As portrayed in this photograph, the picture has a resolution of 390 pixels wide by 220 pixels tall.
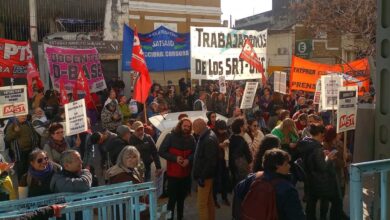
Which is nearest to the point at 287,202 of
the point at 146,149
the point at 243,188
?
the point at 243,188

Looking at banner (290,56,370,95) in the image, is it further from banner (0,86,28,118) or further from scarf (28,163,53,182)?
scarf (28,163,53,182)

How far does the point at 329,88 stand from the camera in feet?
30.2

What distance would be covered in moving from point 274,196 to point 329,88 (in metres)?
6.01

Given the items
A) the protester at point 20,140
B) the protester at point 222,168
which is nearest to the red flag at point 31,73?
the protester at point 20,140

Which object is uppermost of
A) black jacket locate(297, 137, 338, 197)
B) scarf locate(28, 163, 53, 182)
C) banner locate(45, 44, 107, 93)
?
banner locate(45, 44, 107, 93)

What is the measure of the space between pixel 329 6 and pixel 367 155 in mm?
14132

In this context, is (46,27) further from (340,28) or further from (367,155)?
(367,155)

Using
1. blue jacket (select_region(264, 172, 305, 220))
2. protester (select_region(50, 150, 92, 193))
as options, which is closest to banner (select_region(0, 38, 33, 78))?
protester (select_region(50, 150, 92, 193))

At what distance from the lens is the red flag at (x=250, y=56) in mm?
12211

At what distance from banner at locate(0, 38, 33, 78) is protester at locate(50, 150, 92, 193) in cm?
817

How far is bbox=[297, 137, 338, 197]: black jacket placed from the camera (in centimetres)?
600

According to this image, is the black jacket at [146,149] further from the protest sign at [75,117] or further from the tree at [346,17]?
the tree at [346,17]

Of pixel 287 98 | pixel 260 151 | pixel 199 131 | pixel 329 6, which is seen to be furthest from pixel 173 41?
pixel 260 151

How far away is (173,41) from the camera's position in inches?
533
